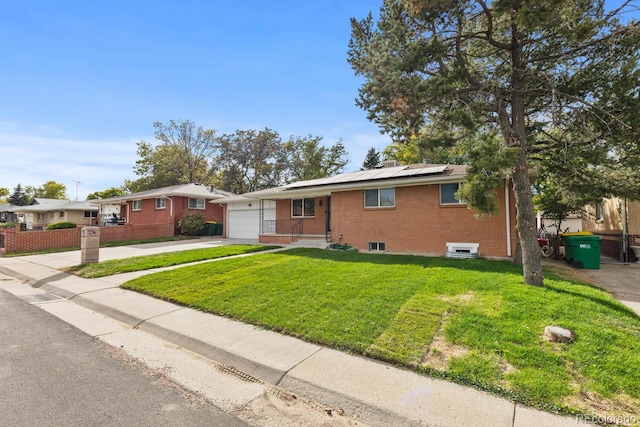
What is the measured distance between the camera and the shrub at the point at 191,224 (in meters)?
22.5

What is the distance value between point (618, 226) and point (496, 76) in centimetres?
1371

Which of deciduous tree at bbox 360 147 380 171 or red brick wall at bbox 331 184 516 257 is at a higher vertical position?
deciduous tree at bbox 360 147 380 171

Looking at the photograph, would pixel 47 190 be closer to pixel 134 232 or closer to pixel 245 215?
pixel 134 232

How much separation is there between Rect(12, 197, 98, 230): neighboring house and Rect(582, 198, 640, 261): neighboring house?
4286 centimetres

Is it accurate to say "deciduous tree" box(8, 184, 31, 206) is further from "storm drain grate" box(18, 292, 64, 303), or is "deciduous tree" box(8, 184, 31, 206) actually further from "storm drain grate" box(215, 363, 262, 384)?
"storm drain grate" box(215, 363, 262, 384)

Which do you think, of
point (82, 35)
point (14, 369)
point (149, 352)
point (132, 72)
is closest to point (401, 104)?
point (149, 352)

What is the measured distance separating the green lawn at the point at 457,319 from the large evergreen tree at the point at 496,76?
1553mm

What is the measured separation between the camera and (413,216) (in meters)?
12.1

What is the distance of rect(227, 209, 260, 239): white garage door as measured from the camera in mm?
20516

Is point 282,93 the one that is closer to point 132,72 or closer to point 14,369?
point 132,72

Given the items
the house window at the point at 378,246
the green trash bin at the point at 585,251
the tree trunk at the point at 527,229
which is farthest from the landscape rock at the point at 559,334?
the house window at the point at 378,246

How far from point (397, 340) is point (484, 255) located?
8085 millimetres

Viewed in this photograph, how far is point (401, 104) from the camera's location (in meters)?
6.51

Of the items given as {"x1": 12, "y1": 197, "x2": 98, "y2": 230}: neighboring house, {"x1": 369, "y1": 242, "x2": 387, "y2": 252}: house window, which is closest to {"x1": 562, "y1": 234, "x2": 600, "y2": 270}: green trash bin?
{"x1": 369, "y1": 242, "x2": 387, "y2": 252}: house window
